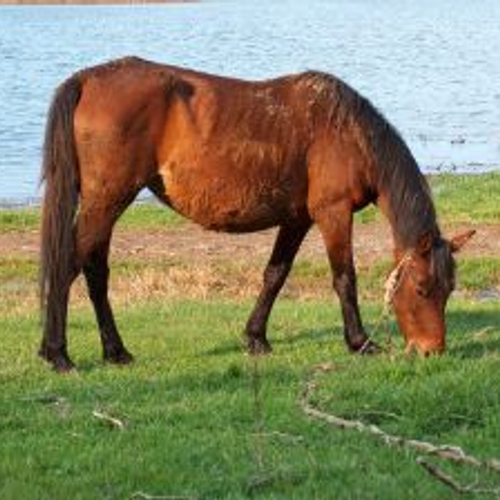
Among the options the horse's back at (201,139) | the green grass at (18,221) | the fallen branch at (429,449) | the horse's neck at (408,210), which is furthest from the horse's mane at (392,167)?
the green grass at (18,221)

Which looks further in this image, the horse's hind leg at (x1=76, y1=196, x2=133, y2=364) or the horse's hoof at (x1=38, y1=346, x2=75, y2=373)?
the horse's hind leg at (x1=76, y1=196, x2=133, y2=364)

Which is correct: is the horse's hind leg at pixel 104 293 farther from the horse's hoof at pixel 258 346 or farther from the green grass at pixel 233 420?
the horse's hoof at pixel 258 346

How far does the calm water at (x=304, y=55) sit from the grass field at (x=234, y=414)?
18.2 metres

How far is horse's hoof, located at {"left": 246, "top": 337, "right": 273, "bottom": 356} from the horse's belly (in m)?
0.90

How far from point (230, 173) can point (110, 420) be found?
10.1 ft

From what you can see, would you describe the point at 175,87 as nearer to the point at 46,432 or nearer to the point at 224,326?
the point at 224,326

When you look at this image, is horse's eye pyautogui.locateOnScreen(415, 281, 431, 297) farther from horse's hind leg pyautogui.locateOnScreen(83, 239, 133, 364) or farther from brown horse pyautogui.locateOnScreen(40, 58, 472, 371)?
horse's hind leg pyautogui.locateOnScreen(83, 239, 133, 364)

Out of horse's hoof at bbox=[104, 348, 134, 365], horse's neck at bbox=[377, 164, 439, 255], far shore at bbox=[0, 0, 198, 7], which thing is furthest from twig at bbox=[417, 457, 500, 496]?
far shore at bbox=[0, 0, 198, 7]

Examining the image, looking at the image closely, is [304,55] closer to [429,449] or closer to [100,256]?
[100,256]

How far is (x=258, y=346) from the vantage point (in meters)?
10.7

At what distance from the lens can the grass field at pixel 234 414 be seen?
21.8 ft

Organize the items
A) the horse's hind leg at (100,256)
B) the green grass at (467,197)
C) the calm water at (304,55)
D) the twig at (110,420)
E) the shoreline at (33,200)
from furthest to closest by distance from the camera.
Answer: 1. the calm water at (304,55)
2. the shoreline at (33,200)
3. the green grass at (467,197)
4. the horse's hind leg at (100,256)
5. the twig at (110,420)

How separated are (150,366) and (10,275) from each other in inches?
318

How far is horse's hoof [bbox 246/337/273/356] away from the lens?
1049 cm
